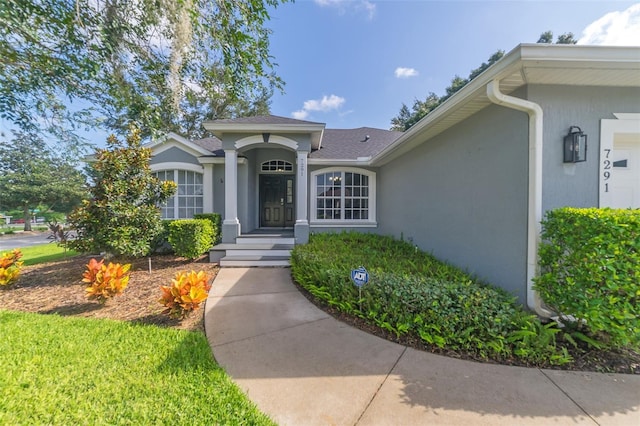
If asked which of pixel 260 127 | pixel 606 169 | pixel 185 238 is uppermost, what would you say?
pixel 260 127

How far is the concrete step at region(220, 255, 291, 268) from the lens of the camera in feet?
20.7

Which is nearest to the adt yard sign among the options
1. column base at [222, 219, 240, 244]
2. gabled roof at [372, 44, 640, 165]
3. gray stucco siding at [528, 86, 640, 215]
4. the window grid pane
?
gray stucco siding at [528, 86, 640, 215]

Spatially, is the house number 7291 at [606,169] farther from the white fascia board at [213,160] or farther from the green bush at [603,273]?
the white fascia board at [213,160]

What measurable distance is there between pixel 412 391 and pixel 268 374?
53.7 inches

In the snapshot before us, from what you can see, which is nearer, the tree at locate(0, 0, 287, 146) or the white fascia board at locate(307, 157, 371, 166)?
the tree at locate(0, 0, 287, 146)

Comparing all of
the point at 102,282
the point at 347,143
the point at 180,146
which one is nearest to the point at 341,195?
the point at 347,143

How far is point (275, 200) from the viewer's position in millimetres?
9750

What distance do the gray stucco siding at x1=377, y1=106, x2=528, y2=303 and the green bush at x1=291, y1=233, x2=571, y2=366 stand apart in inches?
17.5

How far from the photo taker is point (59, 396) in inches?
83.4

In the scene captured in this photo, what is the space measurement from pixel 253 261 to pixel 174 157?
195 inches

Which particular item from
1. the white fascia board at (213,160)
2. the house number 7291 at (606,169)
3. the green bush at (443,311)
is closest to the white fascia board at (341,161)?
the white fascia board at (213,160)

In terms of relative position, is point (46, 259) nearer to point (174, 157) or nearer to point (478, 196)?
point (174, 157)

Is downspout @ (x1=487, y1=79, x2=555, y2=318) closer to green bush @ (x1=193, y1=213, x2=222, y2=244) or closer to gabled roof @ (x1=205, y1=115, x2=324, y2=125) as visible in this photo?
gabled roof @ (x1=205, y1=115, x2=324, y2=125)

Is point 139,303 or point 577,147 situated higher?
point 577,147
